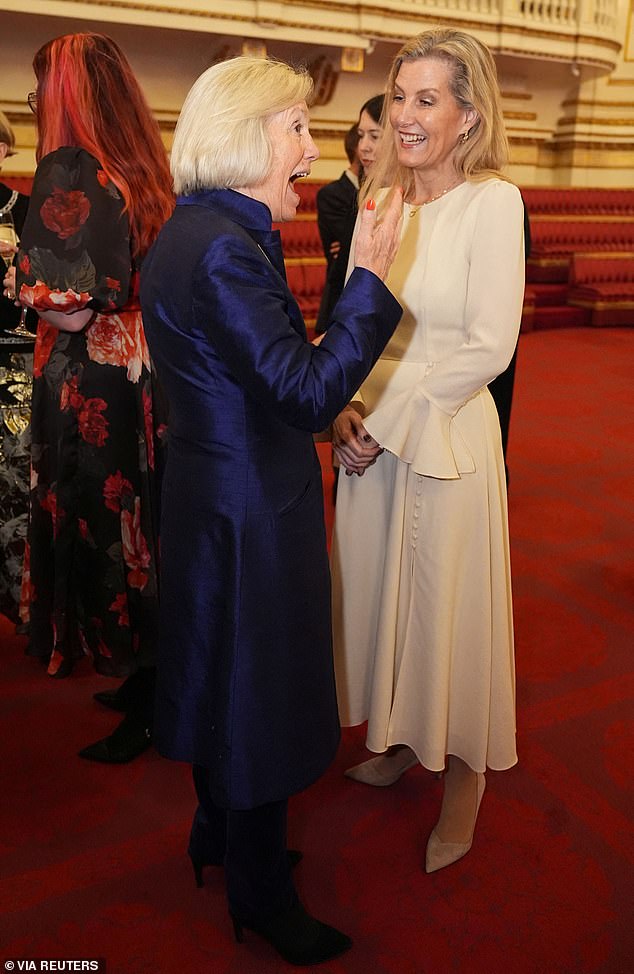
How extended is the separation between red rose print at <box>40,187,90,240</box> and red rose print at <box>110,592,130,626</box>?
933mm

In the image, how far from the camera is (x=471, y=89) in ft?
5.96

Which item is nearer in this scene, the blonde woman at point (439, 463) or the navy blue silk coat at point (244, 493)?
the navy blue silk coat at point (244, 493)

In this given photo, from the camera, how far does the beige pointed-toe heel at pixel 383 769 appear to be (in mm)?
2375

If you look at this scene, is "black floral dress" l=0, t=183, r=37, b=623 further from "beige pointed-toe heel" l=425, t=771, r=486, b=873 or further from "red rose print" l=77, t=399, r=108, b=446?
"beige pointed-toe heel" l=425, t=771, r=486, b=873

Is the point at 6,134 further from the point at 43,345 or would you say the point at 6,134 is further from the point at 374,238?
the point at 374,238

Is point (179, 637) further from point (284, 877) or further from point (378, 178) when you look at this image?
point (378, 178)

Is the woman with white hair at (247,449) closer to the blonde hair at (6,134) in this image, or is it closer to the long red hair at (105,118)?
the long red hair at (105,118)

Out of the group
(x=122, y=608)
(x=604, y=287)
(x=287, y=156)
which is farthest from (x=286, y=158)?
(x=604, y=287)

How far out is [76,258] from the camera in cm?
205

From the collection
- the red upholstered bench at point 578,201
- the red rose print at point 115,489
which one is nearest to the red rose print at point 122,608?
the red rose print at point 115,489

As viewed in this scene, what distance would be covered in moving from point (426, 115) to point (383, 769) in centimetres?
161

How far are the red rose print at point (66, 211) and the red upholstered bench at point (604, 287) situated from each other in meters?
8.33

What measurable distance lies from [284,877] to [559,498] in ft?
10.3

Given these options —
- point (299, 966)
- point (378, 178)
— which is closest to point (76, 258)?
point (378, 178)
